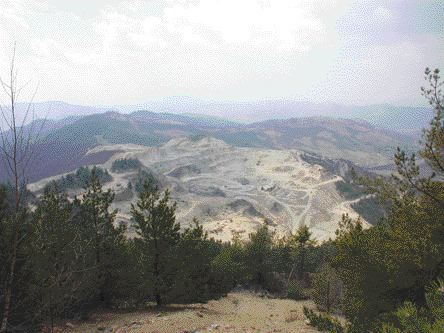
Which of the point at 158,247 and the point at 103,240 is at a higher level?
the point at 103,240

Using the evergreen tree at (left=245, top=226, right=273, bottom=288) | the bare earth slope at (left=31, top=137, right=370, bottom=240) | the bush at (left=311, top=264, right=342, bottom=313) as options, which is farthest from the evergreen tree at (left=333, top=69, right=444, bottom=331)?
the bare earth slope at (left=31, top=137, right=370, bottom=240)

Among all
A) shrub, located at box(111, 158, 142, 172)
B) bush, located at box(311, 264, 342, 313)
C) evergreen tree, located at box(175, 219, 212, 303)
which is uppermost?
evergreen tree, located at box(175, 219, 212, 303)

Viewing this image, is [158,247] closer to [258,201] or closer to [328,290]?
[328,290]

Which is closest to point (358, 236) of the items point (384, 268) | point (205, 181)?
point (384, 268)

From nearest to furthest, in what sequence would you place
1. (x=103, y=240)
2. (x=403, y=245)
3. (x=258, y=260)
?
(x=403, y=245) < (x=103, y=240) < (x=258, y=260)

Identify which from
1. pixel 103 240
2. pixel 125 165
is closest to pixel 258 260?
pixel 103 240

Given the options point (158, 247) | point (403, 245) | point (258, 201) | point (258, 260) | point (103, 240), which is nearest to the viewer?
point (403, 245)

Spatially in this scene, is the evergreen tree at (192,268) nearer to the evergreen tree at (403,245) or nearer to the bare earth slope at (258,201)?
the evergreen tree at (403,245)

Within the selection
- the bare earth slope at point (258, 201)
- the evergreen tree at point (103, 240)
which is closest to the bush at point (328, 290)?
the evergreen tree at point (103, 240)

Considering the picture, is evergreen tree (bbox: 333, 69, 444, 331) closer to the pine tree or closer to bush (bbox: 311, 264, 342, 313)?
the pine tree

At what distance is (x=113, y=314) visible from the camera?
910 inches

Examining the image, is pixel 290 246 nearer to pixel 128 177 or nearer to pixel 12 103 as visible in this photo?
pixel 12 103

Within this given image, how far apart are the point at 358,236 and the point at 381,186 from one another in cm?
404

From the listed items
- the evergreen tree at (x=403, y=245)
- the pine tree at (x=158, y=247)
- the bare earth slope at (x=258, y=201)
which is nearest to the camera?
the evergreen tree at (x=403, y=245)
